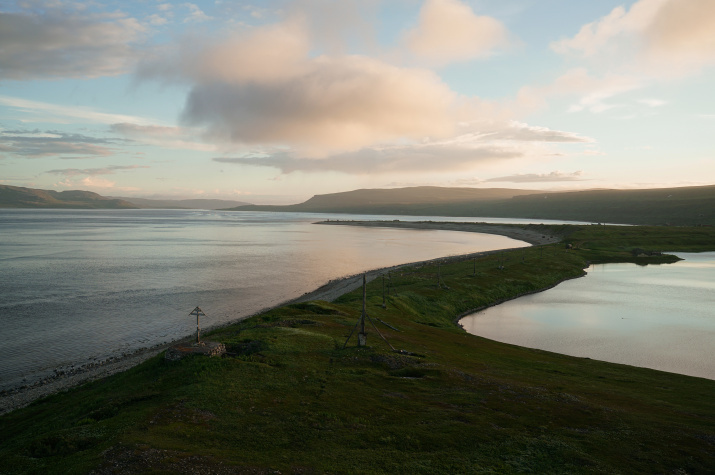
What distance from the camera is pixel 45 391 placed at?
31.8 meters

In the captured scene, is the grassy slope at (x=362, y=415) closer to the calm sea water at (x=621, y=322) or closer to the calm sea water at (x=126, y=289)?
the calm sea water at (x=621, y=322)

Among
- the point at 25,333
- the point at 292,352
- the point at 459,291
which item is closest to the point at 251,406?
the point at 292,352

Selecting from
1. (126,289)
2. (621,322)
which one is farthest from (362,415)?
(126,289)


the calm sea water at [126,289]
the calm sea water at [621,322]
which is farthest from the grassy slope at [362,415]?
the calm sea water at [126,289]

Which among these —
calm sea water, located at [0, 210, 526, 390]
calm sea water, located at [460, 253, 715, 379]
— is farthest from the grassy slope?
calm sea water, located at [0, 210, 526, 390]

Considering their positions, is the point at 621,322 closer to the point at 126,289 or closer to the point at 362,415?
the point at 362,415

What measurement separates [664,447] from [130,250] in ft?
456

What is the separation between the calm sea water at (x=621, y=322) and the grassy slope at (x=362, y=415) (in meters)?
11.4

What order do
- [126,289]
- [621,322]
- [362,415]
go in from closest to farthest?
1. [362,415]
2. [621,322]
3. [126,289]

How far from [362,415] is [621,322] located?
180ft

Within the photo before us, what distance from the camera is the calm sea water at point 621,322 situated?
47.2 m

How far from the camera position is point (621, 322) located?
61.2 metres

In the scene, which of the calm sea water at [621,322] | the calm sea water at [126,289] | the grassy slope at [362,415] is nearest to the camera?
the grassy slope at [362,415]

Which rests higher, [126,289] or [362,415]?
[362,415]
